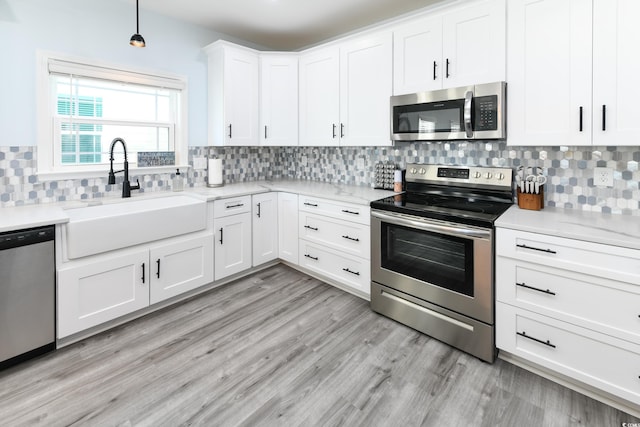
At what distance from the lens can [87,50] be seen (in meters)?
2.75

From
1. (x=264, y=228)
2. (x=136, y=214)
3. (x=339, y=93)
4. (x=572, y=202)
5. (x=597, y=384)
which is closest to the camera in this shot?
(x=597, y=384)

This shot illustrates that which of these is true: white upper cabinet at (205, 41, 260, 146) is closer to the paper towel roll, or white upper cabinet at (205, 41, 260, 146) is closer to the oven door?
the paper towel roll

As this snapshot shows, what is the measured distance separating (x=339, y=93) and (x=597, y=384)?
2.88m

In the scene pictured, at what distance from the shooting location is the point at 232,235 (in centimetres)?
325

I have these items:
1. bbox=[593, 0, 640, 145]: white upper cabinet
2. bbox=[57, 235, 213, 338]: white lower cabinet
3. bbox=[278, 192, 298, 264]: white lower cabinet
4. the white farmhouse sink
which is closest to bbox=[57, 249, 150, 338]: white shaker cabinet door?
bbox=[57, 235, 213, 338]: white lower cabinet

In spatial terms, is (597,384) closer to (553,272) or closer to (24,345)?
(553,272)

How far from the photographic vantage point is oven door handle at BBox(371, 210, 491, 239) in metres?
2.06

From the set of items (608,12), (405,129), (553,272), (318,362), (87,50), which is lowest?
(318,362)

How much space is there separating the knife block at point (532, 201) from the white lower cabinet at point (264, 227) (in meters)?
2.30

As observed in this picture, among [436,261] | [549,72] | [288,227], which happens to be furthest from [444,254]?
[288,227]

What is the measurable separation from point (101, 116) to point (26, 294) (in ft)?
5.48

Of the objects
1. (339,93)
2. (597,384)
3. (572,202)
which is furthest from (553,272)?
(339,93)

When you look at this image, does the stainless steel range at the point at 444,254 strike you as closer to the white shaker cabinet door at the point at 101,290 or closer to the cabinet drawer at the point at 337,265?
the cabinet drawer at the point at 337,265

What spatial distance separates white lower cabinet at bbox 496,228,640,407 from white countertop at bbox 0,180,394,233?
1.21m
